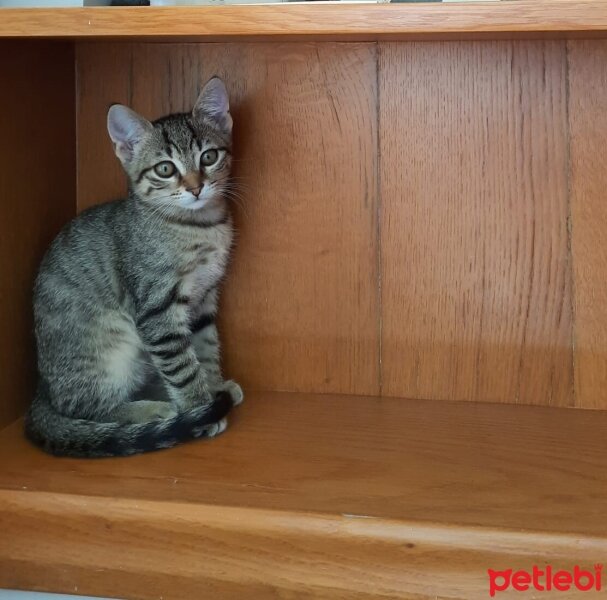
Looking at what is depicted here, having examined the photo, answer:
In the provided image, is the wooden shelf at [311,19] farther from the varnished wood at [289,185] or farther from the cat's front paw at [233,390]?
the cat's front paw at [233,390]

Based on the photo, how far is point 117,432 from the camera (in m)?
0.98

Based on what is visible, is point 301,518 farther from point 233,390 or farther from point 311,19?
point 311,19

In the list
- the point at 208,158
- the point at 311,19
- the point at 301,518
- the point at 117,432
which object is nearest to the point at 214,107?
the point at 208,158

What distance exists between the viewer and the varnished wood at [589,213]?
3.51ft

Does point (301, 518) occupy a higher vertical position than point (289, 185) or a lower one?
lower

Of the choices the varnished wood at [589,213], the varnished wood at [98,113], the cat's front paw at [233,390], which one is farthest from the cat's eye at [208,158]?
the varnished wood at [589,213]

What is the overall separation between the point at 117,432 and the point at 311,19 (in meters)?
0.53

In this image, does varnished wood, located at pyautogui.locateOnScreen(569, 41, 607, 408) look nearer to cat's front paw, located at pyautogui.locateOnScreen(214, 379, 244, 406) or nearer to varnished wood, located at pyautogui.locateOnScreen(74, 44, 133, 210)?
cat's front paw, located at pyautogui.locateOnScreen(214, 379, 244, 406)

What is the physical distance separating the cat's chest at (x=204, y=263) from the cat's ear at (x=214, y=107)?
15 cm

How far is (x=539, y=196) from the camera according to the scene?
1098 mm

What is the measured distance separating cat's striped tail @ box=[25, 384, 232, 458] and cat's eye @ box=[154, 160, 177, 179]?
313mm

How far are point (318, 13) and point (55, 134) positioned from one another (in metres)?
0.51

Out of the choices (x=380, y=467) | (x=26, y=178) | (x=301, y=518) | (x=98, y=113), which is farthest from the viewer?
(x=98, y=113)

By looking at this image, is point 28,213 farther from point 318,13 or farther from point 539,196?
point 539,196
